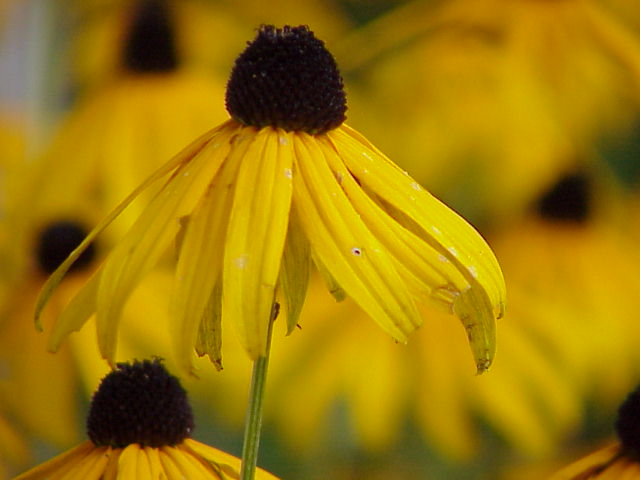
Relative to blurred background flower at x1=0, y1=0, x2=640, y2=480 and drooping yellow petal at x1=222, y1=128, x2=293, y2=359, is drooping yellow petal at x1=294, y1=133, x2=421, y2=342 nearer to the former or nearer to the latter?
drooping yellow petal at x1=222, y1=128, x2=293, y2=359

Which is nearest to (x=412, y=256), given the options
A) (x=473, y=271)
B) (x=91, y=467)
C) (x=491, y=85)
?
(x=473, y=271)

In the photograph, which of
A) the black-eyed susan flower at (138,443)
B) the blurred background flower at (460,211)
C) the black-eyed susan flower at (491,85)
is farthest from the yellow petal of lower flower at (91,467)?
the black-eyed susan flower at (491,85)

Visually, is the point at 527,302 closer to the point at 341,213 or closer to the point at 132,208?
the point at 132,208

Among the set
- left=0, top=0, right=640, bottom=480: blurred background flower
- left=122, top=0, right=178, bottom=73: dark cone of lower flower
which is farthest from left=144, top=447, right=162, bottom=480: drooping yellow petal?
left=122, top=0, right=178, bottom=73: dark cone of lower flower

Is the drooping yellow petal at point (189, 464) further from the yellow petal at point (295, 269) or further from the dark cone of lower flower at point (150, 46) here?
the dark cone of lower flower at point (150, 46)

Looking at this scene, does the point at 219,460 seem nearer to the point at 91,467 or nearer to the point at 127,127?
the point at 91,467

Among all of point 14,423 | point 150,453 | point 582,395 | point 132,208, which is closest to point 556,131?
point 582,395
